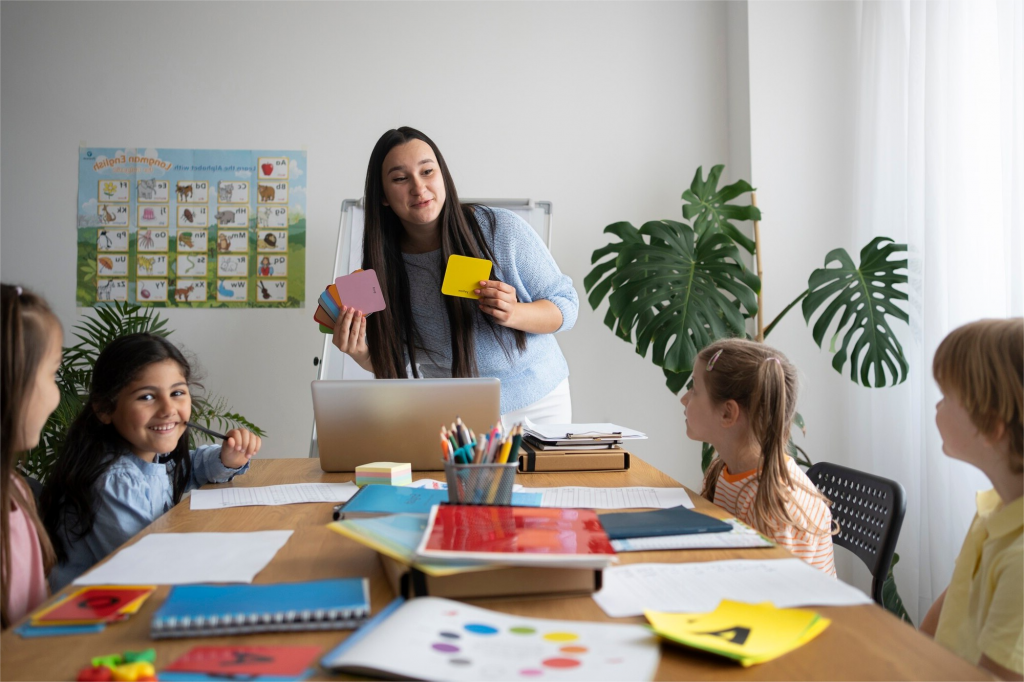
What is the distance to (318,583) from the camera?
0.83 meters

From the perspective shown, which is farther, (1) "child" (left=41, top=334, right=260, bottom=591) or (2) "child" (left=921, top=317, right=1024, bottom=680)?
(1) "child" (left=41, top=334, right=260, bottom=591)

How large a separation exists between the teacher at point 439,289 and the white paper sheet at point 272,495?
0.60m

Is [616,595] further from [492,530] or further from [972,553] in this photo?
[972,553]

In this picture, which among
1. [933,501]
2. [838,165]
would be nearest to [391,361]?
[933,501]

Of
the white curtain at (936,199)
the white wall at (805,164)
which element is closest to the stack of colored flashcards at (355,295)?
the white curtain at (936,199)

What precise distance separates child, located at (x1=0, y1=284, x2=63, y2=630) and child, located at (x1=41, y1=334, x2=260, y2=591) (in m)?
0.24

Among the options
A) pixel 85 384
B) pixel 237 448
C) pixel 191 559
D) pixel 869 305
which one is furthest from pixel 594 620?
pixel 85 384

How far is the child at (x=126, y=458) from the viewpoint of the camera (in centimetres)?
129

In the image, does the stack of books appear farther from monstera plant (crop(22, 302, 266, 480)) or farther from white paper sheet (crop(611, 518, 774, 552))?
monstera plant (crop(22, 302, 266, 480))

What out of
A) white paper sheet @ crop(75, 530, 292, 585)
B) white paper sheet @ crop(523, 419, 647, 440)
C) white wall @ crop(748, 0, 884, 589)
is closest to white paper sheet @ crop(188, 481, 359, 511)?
white paper sheet @ crop(75, 530, 292, 585)

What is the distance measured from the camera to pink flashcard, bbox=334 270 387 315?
1.84m

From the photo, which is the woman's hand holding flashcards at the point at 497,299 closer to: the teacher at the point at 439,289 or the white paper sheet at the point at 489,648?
the teacher at the point at 439,289

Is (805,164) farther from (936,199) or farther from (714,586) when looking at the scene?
(714,586)

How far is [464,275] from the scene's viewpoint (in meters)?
1.87
